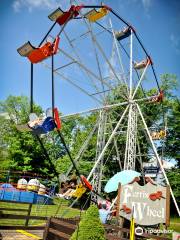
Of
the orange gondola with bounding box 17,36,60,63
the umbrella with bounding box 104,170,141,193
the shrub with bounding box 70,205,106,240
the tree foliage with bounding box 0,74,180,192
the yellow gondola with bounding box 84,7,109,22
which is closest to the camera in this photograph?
the shrub with bounding box 70,205,106,240

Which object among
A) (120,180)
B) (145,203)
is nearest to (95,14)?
(120,180)

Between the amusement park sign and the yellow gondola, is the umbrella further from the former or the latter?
the yellow gondola

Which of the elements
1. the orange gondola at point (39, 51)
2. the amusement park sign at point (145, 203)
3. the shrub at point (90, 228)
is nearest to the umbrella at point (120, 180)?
the amusement park sign at point (145, 203)

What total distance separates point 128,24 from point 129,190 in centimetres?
1302

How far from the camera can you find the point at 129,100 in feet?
56.8

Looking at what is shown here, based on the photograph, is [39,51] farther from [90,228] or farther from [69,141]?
[69,141]

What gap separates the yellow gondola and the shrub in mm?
11437

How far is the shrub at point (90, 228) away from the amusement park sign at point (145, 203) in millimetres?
1726

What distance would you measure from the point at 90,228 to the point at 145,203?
236cm

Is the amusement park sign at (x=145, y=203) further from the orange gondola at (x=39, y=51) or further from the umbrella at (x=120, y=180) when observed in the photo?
the orange gondola at (x=39, y=51)

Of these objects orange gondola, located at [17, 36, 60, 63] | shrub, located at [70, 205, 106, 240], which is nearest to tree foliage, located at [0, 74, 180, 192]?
orange gondola, located at [17, 36, 60, 63]

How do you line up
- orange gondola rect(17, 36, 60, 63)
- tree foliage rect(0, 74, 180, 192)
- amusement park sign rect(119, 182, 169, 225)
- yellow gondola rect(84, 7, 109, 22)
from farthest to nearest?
tree foliage rect(0, 74, 180, 192)
yellow gondola rect(84, 7, 109, 22)
orange gondola rect(17, 36, 60, 63)
amusement park sign rect(119, 182, 169, 225)

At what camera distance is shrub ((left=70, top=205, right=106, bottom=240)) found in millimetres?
5555

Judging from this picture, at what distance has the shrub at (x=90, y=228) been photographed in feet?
18.2
